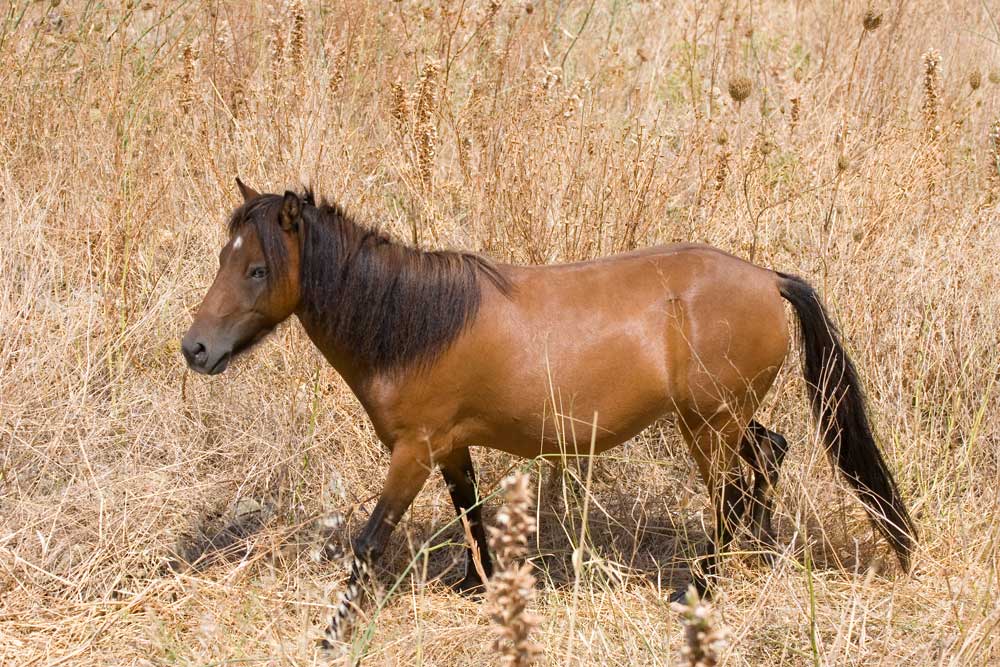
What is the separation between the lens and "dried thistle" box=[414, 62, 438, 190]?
501cm

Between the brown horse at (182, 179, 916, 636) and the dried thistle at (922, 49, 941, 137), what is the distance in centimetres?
267

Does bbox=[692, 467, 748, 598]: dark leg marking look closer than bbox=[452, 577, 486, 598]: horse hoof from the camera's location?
Yes

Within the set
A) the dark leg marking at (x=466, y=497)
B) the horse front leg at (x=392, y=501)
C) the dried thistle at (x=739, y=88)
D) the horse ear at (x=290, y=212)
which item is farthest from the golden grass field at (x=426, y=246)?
the horse ear at (x=290, y=212)

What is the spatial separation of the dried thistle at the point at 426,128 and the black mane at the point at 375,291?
146 cm

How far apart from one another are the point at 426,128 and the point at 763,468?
223 cm

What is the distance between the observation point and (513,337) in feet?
12.2

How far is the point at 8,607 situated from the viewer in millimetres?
3717

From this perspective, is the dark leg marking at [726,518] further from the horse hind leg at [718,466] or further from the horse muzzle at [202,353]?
the horse muzzle at [202,353]

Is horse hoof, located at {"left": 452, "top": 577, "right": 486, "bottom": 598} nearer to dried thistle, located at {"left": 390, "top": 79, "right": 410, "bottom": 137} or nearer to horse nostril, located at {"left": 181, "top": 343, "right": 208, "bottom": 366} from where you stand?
horse nostril, located at {"left": 181, "top": 343, "right": 208, "bottom": 366}

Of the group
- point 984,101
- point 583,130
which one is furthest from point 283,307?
point 984,101

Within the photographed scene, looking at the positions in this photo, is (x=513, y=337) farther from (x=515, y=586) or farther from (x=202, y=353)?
(x=515, y=586)

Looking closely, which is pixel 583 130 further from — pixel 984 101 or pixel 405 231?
pixel 984 101

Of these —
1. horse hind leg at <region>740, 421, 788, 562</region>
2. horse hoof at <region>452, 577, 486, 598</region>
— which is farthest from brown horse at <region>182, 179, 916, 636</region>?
horse hoof at <region>452, 577, 486, 598</region>

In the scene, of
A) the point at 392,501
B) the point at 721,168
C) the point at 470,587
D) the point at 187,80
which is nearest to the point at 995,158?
the point at 721,168
